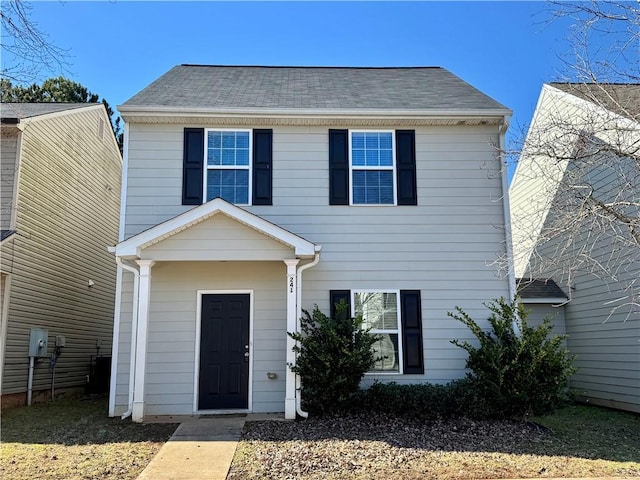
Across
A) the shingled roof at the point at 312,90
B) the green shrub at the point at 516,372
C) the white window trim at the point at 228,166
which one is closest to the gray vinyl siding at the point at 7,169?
the shingled roof at the point at 312,90

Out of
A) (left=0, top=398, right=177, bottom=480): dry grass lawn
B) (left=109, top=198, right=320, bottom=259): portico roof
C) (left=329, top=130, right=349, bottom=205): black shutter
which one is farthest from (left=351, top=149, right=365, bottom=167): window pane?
(left=0, top=398, right=177, bottom=480): dry grass lawn

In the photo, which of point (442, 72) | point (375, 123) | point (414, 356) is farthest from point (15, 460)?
point (442, 72)

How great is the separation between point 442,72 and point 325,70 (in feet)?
8.86

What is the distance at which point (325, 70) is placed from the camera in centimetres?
1322

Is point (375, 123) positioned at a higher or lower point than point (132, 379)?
higher

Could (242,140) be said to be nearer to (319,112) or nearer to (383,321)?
(319,112)

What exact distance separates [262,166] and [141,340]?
11.8ft

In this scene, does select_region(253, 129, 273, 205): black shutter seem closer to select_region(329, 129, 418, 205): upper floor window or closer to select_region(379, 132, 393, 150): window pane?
select_region(329, 129, 418, 205): upper floor window

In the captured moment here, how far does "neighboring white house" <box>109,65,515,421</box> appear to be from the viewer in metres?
9.28

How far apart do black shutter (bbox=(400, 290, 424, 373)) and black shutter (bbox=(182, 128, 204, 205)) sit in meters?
4.00

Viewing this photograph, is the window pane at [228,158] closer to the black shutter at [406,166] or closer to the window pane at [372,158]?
the window pane at [372,158]

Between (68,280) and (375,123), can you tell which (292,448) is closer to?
(375,123)

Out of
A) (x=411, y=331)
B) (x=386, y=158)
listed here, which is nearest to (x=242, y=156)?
(x=386, y=158)

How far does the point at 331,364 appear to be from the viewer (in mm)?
8547
